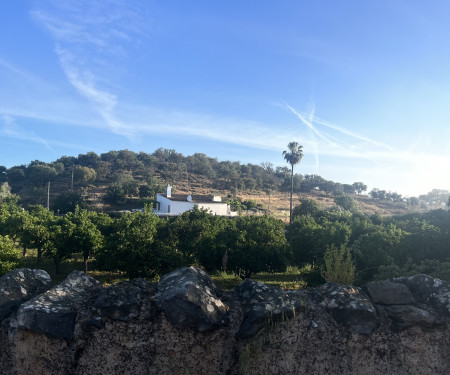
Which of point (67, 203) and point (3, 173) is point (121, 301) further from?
point (3, 173)

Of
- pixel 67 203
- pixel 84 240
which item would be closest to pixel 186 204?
pixel 67 203

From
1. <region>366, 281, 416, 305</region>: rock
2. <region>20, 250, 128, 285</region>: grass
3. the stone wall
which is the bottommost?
<region>20, 250, 128, 285</region>: grass

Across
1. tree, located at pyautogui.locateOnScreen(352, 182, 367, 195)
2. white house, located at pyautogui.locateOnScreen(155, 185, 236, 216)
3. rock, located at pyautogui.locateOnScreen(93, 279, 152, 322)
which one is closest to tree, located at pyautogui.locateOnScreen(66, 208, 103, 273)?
rock, located at pyautogui.locateOnScreen(93, 279, 152, 322)

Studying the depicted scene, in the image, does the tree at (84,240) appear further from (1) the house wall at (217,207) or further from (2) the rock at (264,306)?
(1) the house wall at (217,207)

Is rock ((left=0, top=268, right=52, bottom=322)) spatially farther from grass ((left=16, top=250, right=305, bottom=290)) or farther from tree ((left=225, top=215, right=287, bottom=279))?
grass ((left=16, top=250, right=305, bottom=290))

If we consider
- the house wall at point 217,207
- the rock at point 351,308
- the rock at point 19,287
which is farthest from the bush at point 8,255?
the house wall at point 217,207

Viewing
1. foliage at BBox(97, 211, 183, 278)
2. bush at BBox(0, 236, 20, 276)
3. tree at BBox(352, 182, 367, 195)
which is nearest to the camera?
bush at BBox(0, 236, 20, 276)

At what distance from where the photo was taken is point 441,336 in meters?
2.79

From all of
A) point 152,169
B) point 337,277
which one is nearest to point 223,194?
point 152,169

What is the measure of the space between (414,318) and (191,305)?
2067 millimetres

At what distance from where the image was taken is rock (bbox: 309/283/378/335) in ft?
9.07

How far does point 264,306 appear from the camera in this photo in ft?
9.11

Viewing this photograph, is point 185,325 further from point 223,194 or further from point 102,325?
point 223,194

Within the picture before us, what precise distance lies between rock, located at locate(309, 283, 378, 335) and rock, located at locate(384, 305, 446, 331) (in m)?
0.20
